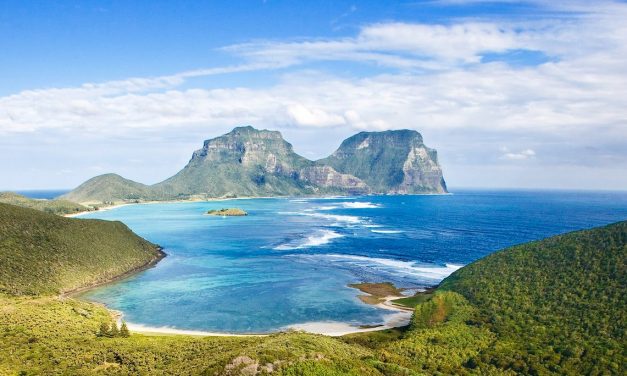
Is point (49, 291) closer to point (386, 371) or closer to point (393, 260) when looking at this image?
point (386, 371)

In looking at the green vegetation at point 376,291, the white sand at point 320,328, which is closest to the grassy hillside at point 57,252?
the white sand at point 320,328

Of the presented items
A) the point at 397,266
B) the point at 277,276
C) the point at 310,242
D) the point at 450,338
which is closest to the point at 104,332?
the point at 450,338

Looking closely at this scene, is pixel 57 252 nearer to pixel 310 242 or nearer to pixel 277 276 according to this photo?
pixel 277 276

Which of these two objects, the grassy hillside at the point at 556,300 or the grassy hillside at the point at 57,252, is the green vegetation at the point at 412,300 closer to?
the grassy hillside at the point at 556,300

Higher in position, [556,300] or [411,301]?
[556,300]

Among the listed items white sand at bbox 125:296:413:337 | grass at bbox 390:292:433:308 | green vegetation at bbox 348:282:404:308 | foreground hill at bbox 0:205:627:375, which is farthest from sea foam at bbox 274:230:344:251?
foreground hill at bbox 0:205:627:375

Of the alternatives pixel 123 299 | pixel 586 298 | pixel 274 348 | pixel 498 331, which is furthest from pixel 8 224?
pixel 586 298

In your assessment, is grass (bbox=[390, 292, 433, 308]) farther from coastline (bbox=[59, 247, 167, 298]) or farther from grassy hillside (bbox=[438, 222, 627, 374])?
coastline (bbox=[59, 247, 167, 298])
